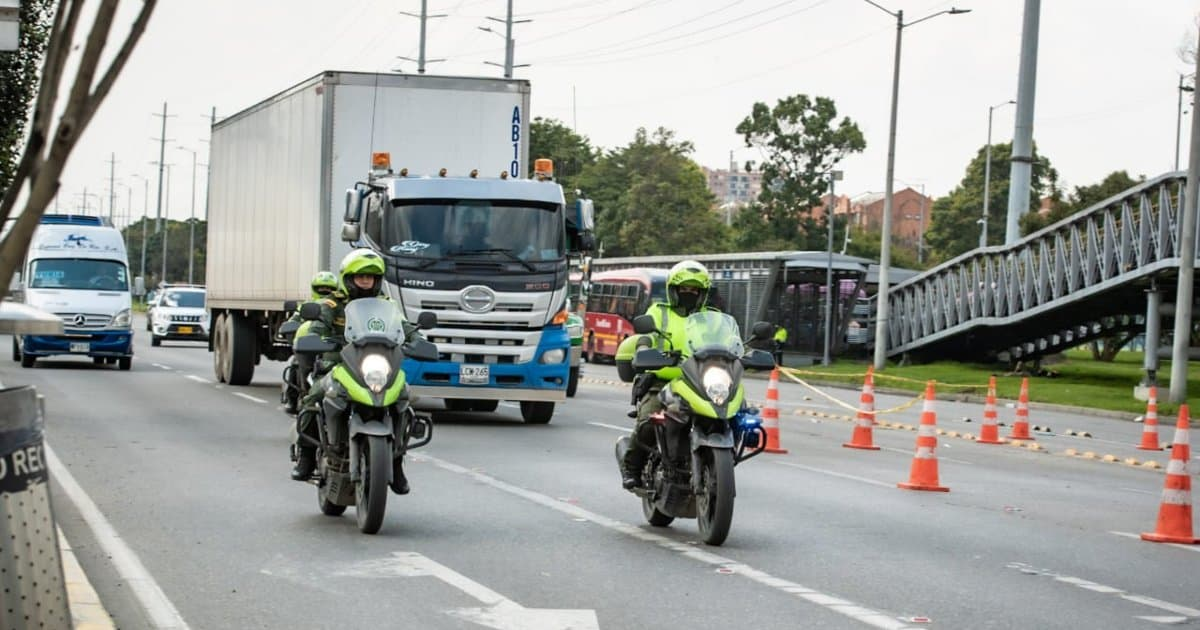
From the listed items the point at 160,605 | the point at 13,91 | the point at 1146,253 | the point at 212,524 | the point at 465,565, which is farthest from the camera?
the point at 1146,253

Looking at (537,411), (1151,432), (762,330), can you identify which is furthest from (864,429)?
(762,330)

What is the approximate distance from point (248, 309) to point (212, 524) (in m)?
15.6

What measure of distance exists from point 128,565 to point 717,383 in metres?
3.44

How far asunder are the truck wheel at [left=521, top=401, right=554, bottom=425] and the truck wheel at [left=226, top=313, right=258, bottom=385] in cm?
745

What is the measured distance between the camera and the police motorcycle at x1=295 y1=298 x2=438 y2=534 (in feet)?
33.4

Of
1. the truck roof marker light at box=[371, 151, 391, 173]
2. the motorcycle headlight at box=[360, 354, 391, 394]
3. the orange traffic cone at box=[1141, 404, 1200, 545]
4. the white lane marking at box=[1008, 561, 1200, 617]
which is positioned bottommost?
the white lane marking at box=[1008, 561, 1200, 617]

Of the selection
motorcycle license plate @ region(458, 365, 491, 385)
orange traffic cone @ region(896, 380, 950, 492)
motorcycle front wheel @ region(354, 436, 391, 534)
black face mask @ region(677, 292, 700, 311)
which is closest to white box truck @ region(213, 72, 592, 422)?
motorcycle license plate @ region(458, 365, 491, 385)

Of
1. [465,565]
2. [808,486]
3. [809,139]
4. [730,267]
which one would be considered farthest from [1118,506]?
[809,139]

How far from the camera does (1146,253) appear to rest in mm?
37125

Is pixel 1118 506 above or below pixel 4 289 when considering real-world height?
below

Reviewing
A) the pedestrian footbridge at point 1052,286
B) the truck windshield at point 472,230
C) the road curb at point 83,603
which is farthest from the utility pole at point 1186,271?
the road curb at point 83,603

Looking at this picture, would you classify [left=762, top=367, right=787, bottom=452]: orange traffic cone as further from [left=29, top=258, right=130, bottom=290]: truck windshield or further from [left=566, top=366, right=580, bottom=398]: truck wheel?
[left=29, top=258, right=130, bottom=290]: truck windshield

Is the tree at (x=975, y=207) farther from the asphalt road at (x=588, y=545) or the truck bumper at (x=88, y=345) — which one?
the asphalt road at (x=588, y=545)

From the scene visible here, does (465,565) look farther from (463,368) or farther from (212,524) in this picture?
(463,368)
